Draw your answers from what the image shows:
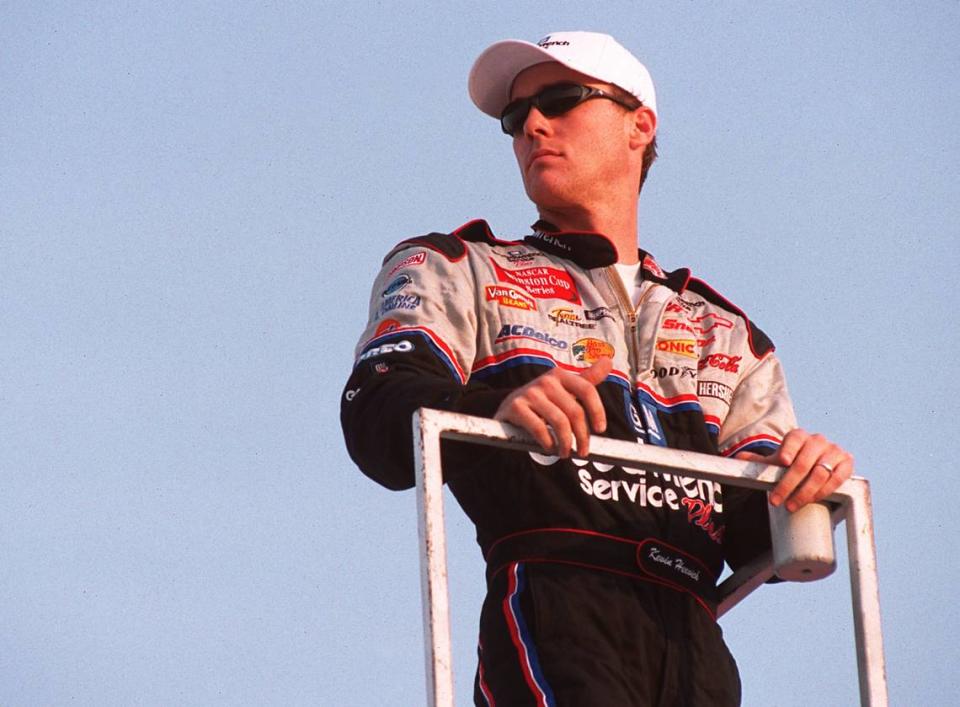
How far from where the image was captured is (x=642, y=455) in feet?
15.3

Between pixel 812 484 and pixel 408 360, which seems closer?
pixel 812 484

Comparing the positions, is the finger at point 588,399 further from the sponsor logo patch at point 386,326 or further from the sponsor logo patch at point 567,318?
the sponsor logo patch at point 567,318

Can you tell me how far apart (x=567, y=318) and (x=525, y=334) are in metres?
0.21

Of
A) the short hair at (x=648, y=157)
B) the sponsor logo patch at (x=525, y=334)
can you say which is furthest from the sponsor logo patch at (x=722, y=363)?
the short hair at (x=648, y=157)

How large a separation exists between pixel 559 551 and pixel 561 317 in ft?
2.94

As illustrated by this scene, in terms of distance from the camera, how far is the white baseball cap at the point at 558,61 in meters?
6.43

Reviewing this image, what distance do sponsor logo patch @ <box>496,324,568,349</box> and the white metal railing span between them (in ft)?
2.91

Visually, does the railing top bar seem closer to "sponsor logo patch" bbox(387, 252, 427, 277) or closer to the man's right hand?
the man's right hand

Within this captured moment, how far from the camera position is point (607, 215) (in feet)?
21.0

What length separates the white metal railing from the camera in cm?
412

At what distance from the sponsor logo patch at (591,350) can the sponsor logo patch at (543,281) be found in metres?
0.19

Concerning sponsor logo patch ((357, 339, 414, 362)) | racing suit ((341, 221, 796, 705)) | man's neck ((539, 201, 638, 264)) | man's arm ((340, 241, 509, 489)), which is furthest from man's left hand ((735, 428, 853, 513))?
man's neck ((539, 201, 638, 264))

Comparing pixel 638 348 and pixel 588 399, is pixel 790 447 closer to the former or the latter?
pixel 588 399

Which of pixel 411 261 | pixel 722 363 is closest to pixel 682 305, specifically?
pixel 722 363
